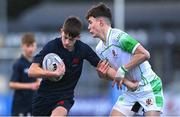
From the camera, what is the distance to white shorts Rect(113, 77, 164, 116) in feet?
30.9

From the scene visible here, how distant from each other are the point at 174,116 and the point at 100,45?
30.4 feet

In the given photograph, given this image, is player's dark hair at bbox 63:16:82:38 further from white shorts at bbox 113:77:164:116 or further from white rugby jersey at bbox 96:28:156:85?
white shorts at bbox 113:77:164:116

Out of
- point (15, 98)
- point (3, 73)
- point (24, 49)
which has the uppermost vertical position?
point (24, 49)

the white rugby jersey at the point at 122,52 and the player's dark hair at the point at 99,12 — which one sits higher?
the player's dark hair at the point at 99,12

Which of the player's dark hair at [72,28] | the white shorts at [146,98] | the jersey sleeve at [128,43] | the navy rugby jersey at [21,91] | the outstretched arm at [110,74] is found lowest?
the navy rugby jersey at [21,91]

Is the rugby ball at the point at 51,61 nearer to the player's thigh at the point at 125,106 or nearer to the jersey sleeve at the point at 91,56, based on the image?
the jersey sleeve at the point at 91,56

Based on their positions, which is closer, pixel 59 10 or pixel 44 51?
pixel 44 51

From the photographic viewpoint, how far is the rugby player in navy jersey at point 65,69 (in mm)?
A: 9445

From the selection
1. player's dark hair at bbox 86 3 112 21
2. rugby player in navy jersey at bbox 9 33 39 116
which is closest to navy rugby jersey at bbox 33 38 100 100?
player's dark hair at bbox 86 3 112 21

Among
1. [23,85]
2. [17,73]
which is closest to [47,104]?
[23,85]

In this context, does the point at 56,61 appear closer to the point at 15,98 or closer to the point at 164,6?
the point at 15,98

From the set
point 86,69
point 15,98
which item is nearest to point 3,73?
point 86,69

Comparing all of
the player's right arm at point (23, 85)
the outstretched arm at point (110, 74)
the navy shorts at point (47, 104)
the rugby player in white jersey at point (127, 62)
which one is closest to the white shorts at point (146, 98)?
the rugby player in white jersey at point (127, 62)

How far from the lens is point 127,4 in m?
38.8
